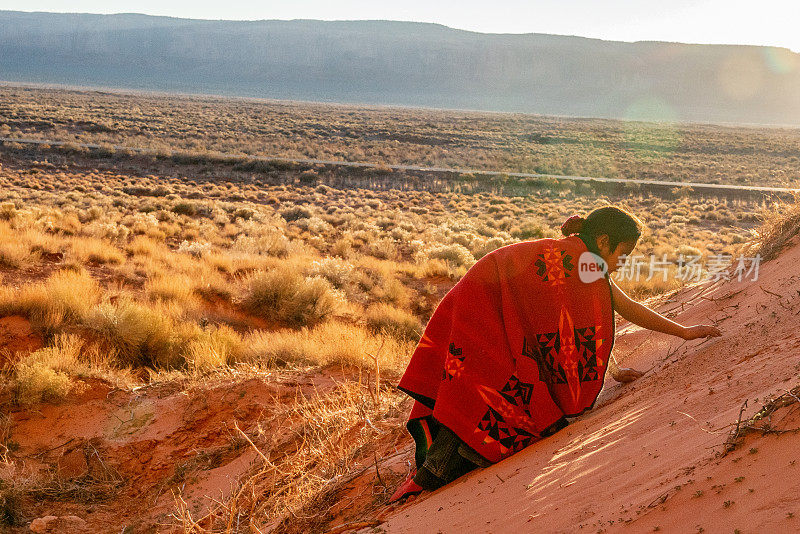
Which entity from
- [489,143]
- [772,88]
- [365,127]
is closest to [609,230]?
[489,143]

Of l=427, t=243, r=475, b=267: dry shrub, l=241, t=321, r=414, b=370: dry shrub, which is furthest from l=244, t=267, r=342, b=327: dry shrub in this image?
l=427, t=243, r=475, b=267: dry shrub

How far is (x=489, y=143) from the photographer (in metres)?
54.4

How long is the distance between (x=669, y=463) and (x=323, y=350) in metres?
5.49

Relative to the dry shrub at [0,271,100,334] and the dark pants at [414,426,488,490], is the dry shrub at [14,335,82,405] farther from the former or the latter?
the dark pants at [414,426,488,490]

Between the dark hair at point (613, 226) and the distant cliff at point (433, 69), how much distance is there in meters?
113

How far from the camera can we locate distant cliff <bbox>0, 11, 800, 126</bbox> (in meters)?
121

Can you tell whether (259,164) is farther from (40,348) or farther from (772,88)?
(772,88)

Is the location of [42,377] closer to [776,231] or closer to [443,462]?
[443,462]

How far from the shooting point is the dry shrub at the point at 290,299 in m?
A: 10.2

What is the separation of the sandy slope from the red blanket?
175 mm

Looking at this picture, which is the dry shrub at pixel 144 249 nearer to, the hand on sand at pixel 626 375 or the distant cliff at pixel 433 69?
the hand on sand at pixel 626 375

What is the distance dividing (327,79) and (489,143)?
8636 cm

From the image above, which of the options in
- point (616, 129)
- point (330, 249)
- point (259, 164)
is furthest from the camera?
point (616, 129)

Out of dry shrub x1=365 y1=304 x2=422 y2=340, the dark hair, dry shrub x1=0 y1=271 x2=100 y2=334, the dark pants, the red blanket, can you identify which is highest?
the dark hair
